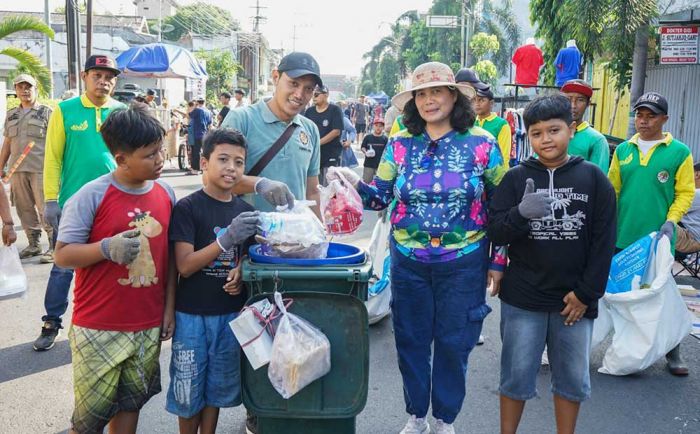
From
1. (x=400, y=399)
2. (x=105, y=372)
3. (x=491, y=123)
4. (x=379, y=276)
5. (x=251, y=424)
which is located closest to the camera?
(x=105, y=372)

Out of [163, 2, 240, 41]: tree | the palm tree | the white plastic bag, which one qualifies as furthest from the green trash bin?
[163, 2, 240, 41]: tree

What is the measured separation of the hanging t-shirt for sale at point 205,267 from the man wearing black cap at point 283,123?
44 centimetres

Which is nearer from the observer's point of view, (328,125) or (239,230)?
(239,230)

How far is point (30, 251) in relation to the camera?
7.64 meters

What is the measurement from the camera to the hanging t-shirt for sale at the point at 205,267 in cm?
291

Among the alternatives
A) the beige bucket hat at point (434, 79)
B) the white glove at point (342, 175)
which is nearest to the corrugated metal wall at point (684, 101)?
the beige bucket hat at point (434, 79)

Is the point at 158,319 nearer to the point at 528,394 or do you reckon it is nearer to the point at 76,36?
the point at 528,394

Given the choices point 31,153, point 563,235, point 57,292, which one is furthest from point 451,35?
point 563,235

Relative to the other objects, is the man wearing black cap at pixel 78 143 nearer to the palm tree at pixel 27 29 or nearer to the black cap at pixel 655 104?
the black cap at pixel 655 104

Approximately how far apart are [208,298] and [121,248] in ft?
1.64

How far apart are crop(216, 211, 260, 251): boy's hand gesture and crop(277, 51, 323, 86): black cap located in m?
1.00

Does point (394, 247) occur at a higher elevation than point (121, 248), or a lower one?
lower

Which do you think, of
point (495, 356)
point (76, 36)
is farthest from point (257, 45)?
point (495, 356)

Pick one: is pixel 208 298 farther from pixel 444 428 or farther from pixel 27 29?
pixel 27 29
